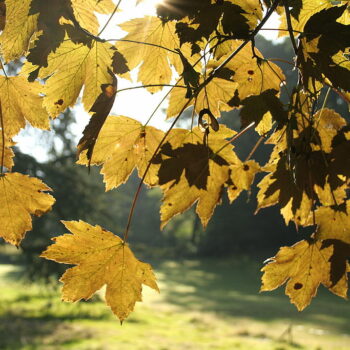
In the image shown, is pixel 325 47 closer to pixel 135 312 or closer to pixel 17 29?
pixel 17 29

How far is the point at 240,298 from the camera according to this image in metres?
10.4

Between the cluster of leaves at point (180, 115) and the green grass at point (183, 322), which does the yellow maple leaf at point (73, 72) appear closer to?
the cluster of leaves at point (180, 115)

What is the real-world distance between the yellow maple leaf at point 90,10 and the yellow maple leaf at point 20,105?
3.8 inches

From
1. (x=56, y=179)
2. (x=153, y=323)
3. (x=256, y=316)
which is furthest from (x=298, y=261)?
A: (x=256, y=316)

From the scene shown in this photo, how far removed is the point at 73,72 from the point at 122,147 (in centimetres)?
12

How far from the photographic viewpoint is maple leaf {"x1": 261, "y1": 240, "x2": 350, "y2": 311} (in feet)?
2.12

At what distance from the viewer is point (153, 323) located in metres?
7.74

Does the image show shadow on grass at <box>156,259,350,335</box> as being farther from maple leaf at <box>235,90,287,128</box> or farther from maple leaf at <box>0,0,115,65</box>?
maple leaf at <box>0,0,115,65</box>

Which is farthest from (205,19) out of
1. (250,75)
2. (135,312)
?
(135,312)

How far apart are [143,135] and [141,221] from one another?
69.2 feet

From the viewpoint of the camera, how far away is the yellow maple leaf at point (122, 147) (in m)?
0.63

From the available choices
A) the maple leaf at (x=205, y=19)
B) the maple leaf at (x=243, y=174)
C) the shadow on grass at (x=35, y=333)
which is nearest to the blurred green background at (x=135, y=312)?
the shadow on grass at (x=35, y=333)

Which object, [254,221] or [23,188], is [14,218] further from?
[254,221]

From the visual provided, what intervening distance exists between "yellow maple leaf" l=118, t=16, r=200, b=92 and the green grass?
18.3ft
